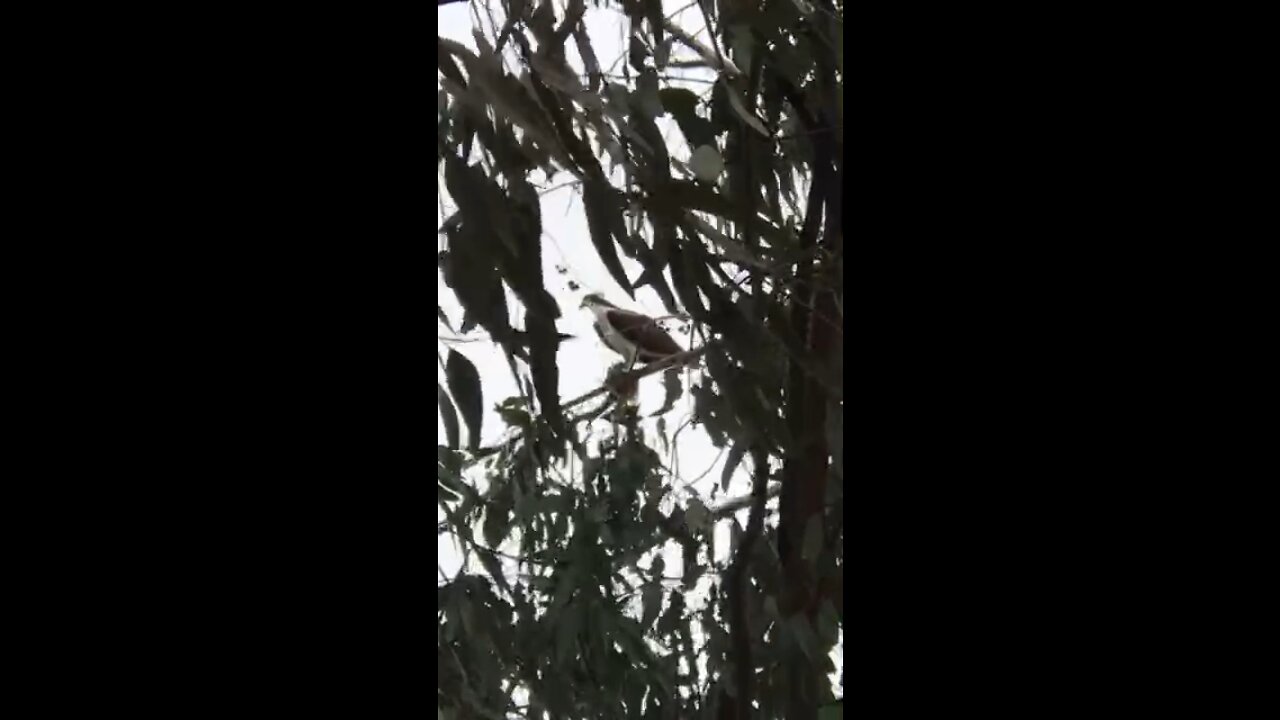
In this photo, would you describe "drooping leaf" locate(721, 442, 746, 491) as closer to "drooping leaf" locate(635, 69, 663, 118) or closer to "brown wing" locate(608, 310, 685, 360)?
"brown wing" locate(608, 310, 685, 360)

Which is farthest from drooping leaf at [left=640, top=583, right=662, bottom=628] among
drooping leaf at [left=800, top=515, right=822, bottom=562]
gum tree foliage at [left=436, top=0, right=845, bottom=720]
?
drooping leaf at [left=800, top=515, right=822, bottom=562]

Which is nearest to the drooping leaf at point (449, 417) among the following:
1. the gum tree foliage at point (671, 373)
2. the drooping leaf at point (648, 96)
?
the gum tree foliage at point (671, 373)

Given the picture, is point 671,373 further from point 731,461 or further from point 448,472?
point 448,472

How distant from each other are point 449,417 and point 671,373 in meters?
0.17

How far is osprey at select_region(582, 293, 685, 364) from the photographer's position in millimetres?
697

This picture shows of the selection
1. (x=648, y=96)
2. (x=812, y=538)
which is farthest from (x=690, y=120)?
(x=812, y=538)

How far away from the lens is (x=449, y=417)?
77cm

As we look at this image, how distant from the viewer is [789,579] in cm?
66
